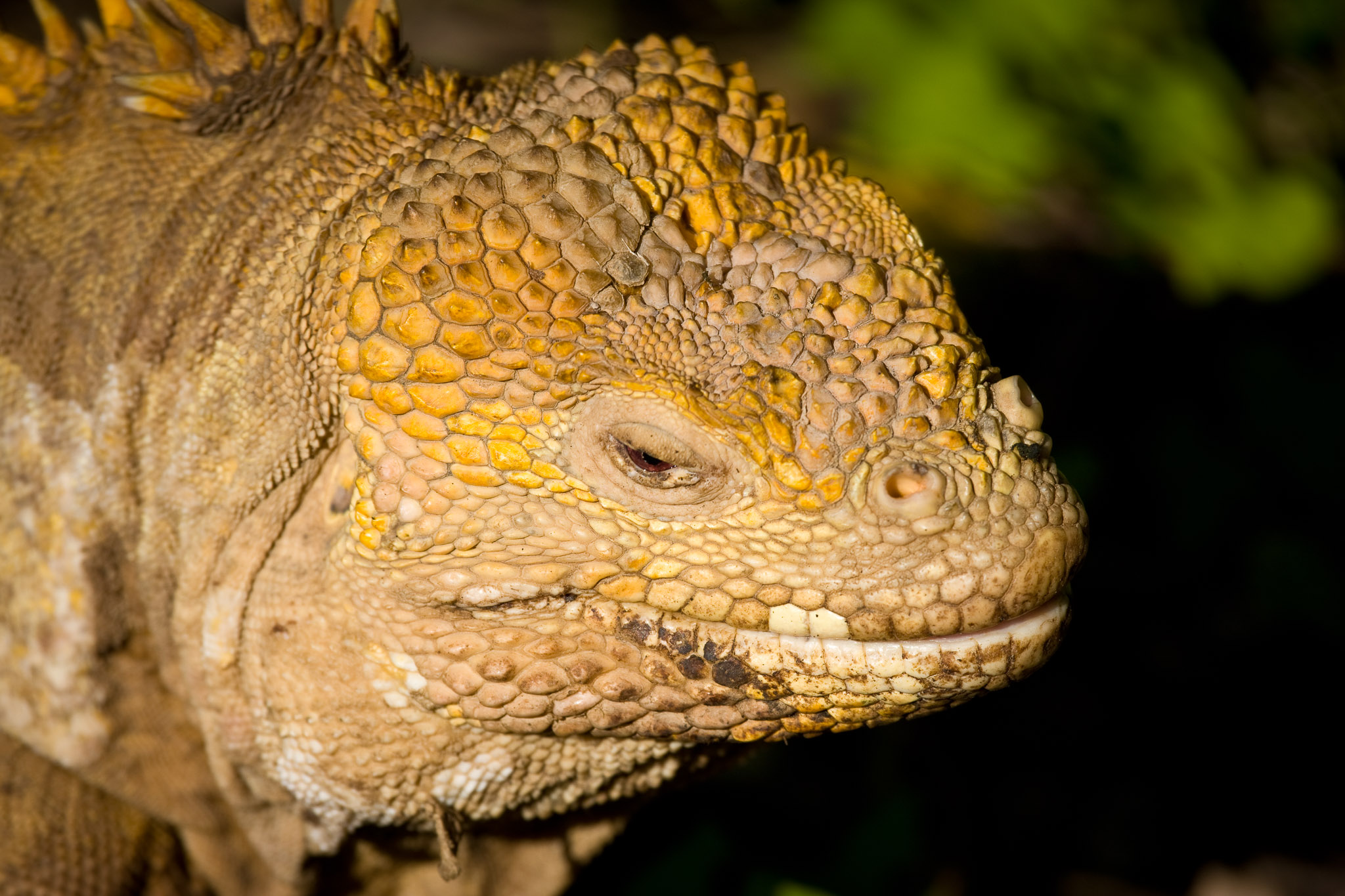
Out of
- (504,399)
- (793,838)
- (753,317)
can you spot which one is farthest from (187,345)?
(793,838)

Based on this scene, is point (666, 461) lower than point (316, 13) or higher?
lower

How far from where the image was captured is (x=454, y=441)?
Answer: 234cm

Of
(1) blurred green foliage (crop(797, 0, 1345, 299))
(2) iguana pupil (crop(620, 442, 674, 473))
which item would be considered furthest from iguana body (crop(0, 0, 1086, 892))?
(1) blurred green foliage (crop(797, 0, 1345, 299))

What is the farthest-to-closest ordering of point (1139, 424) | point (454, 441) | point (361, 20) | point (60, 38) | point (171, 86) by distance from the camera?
1. point (1139, 424)
2. point (60, 38)
3. point (361, 20)
4. point (171, 86)
5. point (454, 441)

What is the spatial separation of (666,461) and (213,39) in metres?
1.61

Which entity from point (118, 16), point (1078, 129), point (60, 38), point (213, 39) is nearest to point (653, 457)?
point (213, 39)

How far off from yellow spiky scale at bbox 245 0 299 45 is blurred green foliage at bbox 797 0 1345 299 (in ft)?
13.5

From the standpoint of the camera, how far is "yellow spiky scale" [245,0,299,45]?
9.41ft

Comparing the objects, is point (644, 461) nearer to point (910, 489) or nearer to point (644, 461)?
point (644, 461)

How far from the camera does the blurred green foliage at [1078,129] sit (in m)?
6.32

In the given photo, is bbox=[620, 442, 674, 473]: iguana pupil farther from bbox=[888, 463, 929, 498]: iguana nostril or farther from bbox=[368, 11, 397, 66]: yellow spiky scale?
bbox=[368, 11, 397, 66]: yellow spiky scale

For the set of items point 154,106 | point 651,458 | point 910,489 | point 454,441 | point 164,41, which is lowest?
point 454,441

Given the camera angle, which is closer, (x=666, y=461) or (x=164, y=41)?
(x=666, y=461)

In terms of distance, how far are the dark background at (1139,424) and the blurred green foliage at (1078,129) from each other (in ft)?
0.05
